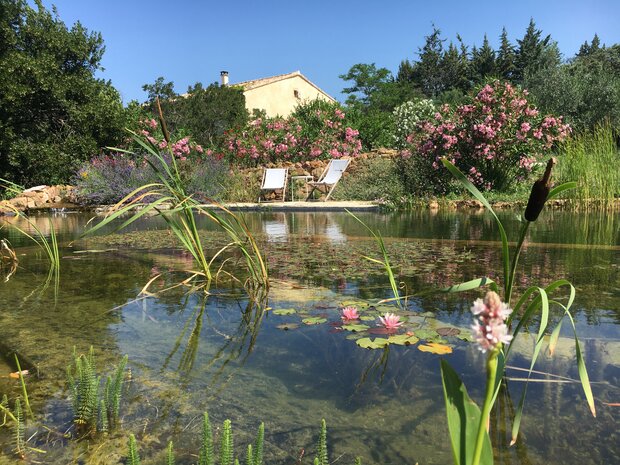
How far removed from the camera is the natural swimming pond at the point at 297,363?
106cm

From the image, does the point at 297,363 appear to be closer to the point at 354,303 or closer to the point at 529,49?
the point at 354,303

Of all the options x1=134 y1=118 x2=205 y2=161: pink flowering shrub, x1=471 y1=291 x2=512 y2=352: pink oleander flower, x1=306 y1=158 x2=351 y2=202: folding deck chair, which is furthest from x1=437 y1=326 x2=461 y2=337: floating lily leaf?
x1=134 y1=118 x2=205 y2=161: pink flowering shrub

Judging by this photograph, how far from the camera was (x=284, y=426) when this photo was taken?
114 cm

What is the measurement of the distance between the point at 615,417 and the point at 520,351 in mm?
471

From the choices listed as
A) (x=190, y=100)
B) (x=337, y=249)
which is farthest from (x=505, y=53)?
Answer: (x=337, y=249)

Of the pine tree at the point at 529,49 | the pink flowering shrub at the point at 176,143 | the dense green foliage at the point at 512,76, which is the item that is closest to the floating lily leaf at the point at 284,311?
the pink flowering shrub at the point at 176,143

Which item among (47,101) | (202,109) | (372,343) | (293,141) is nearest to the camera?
(372,343)

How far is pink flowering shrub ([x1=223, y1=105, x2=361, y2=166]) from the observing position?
46.6ft

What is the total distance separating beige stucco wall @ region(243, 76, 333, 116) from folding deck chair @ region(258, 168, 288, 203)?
12.9 m

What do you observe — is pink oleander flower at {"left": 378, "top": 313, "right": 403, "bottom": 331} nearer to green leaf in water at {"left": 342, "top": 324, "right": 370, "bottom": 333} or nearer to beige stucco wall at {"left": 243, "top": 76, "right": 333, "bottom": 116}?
green leaf in water at {"left": 342, "top": 324, "right": 370, "bottom": 333}

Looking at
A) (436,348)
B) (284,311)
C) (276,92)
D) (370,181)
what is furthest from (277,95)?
(436,348)

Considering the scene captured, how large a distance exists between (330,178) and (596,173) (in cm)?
578

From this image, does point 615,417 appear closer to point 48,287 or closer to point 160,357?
point 160,357

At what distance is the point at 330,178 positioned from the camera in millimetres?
11953
